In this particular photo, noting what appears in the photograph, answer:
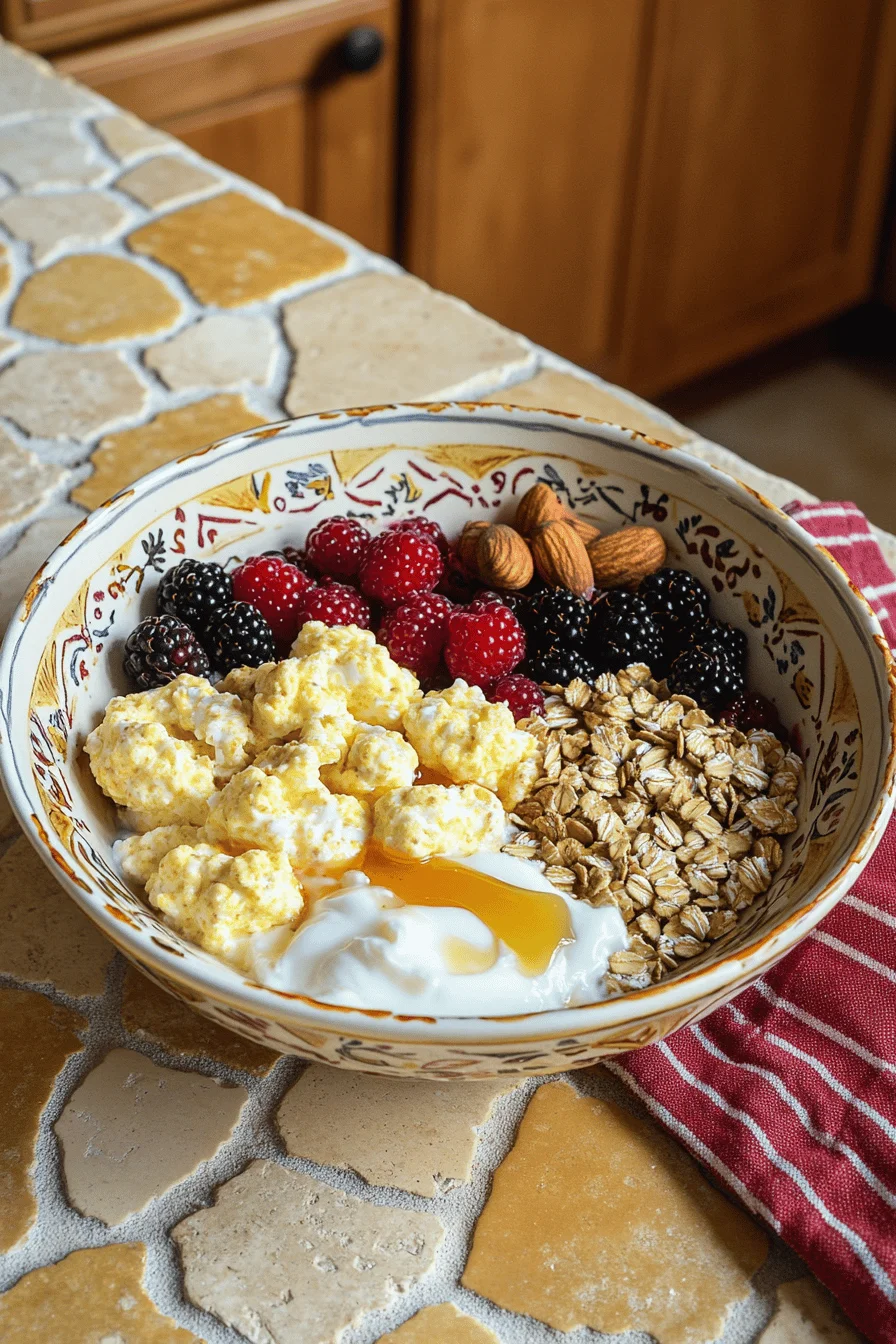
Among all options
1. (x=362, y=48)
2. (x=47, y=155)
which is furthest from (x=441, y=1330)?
(x=362, y=48)

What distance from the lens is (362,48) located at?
2.19 meters

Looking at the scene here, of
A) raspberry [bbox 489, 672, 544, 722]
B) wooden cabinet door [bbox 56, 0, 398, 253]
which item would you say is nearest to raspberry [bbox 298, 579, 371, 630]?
raspberry [bbox 489, 672, 544, 722]

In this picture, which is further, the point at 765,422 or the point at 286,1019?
the point at 765,422

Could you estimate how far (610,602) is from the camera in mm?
946

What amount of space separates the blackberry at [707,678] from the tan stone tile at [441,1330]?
0.43 metres

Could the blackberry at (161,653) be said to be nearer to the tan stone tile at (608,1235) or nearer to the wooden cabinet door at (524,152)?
the tan stone tile at (608,1235)

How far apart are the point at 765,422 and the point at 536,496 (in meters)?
2.37

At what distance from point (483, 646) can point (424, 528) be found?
0.14 metres

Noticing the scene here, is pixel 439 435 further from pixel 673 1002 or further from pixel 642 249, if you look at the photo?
pixel 642 249

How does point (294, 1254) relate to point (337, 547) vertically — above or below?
below

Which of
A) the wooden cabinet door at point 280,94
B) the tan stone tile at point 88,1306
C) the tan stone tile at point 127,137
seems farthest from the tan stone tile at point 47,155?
the tan stone tile at point 88,1306

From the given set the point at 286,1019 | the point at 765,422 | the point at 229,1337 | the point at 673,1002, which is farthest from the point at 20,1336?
the point at 765,422

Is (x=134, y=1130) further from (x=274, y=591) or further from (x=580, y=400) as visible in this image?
(x=580, y=400)

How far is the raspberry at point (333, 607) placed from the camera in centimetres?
93
